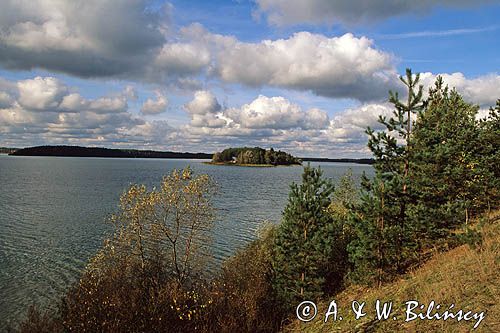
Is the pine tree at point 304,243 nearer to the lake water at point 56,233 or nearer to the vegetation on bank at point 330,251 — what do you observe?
the vegetation on bank at point 330,251

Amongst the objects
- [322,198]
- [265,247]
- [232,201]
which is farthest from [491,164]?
[232,201]

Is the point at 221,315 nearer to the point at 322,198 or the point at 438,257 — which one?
the point at 322,198

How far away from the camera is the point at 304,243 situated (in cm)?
2077

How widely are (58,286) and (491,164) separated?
28180mm

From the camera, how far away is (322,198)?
69.9 ft

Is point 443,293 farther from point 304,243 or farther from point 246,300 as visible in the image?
point 246,300

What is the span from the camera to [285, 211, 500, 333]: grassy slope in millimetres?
12648

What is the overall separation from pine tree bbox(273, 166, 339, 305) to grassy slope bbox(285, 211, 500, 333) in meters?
1.50

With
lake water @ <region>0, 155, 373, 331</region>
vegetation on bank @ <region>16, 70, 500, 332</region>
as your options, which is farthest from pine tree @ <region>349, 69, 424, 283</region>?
lake water @ <region>0, 155, 373, 331</region>

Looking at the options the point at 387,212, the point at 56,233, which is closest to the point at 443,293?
the point at 387,212

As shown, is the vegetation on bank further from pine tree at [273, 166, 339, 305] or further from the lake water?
the lake water

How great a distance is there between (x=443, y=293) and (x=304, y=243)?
301 inches

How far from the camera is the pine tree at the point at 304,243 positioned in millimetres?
20484

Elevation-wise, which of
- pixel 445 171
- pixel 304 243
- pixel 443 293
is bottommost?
pixel 443 293
